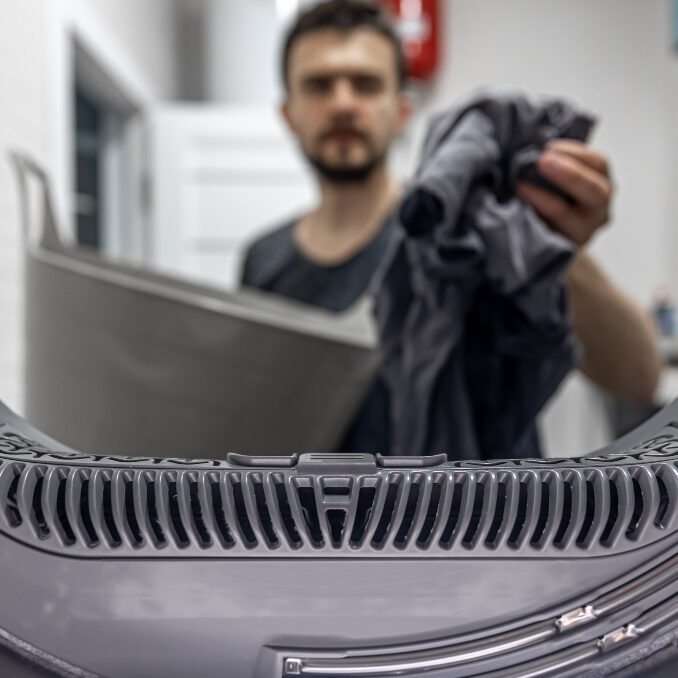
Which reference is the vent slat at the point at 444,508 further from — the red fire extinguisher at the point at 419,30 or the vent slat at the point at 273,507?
the red fire extinguisher at the point at 419,30

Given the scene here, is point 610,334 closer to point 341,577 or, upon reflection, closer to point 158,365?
point 158,365

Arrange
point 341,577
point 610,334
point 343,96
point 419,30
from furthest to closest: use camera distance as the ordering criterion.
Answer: point 419,30
point 343,96
point 610,334
point 341,577

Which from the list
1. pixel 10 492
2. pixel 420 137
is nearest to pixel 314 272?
pixel 10 492

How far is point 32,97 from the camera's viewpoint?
121 centimetres

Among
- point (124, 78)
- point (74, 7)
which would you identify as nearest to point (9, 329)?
point (74, 7)

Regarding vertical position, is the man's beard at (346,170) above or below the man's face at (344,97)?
below

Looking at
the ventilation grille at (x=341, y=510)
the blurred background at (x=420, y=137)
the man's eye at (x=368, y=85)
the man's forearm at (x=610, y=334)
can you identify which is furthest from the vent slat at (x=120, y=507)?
the blurred background at (x=420, y=137)

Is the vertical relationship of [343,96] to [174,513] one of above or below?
above

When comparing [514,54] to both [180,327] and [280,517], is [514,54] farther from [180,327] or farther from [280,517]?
[280,517]

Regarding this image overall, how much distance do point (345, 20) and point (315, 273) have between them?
37 centimetres

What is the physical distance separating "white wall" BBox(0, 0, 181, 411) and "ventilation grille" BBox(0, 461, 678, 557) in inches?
22.3

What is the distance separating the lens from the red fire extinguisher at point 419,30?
7.01 ft

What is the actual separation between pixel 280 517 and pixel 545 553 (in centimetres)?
9

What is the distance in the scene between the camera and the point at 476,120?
1.82 feet
